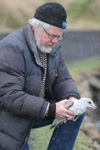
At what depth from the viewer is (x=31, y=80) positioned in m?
3.91

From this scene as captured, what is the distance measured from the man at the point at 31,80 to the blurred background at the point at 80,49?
3.46 ft

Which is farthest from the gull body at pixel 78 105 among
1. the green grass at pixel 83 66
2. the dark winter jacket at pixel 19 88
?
the green grass at pixel 83 66

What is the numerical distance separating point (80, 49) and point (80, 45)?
1.94 ft

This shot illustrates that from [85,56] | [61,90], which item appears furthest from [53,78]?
[85,56]

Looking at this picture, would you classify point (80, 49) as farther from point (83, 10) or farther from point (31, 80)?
point (83, 10)

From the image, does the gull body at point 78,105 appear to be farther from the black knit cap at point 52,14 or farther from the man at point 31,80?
the black knit cap at point 52,14

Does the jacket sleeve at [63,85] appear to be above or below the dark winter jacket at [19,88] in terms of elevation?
below

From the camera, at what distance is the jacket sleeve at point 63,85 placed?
426cm

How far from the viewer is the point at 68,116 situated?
3865mm

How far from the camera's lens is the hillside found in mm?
19172

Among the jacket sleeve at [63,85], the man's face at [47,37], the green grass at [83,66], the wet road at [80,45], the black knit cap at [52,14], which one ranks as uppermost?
the black knit cap at [52,14]

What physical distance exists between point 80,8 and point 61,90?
70.1ft

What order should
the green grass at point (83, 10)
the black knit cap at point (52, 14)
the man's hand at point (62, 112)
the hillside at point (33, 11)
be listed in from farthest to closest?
the green grass at point (83, 10) < the hillside at point (33, 11) < the black knit cap at point (52, 14) < the man's hand at point (62, 112)

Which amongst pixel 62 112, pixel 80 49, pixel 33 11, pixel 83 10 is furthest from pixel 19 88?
pixel 83 10
